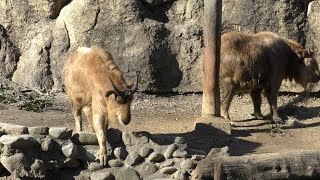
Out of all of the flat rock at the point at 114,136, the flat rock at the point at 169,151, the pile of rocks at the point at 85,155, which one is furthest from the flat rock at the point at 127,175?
the flat rock at the point at 114,136

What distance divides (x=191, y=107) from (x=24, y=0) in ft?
13.8

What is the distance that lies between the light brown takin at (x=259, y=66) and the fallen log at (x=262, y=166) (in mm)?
3059

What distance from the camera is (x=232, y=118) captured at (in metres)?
11.8

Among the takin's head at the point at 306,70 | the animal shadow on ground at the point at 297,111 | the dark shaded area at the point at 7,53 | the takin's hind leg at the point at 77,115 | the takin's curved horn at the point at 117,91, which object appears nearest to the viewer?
the takin's curved horn at the point at 117,91

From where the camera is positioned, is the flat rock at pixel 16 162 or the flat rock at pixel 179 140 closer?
the flat rock at pixel 16 162

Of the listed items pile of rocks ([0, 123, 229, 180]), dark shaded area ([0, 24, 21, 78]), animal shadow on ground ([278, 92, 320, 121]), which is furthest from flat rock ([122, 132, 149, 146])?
dark shaded area ([0, 24, 21, 78])

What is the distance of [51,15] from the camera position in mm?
13742

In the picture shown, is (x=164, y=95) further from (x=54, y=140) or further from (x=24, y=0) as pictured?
(x=54, y=140)

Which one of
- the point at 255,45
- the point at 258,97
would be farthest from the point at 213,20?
the point at 258,97

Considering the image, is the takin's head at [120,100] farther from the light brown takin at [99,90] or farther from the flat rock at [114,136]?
the flat rock at [114,136]

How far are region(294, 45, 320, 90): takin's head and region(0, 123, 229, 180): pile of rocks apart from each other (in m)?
4.35

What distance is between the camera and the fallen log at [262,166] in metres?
7.69

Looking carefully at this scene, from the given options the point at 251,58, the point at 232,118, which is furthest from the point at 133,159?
the point at 232,118

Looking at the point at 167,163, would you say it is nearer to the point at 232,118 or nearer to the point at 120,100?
the point at 120,100
